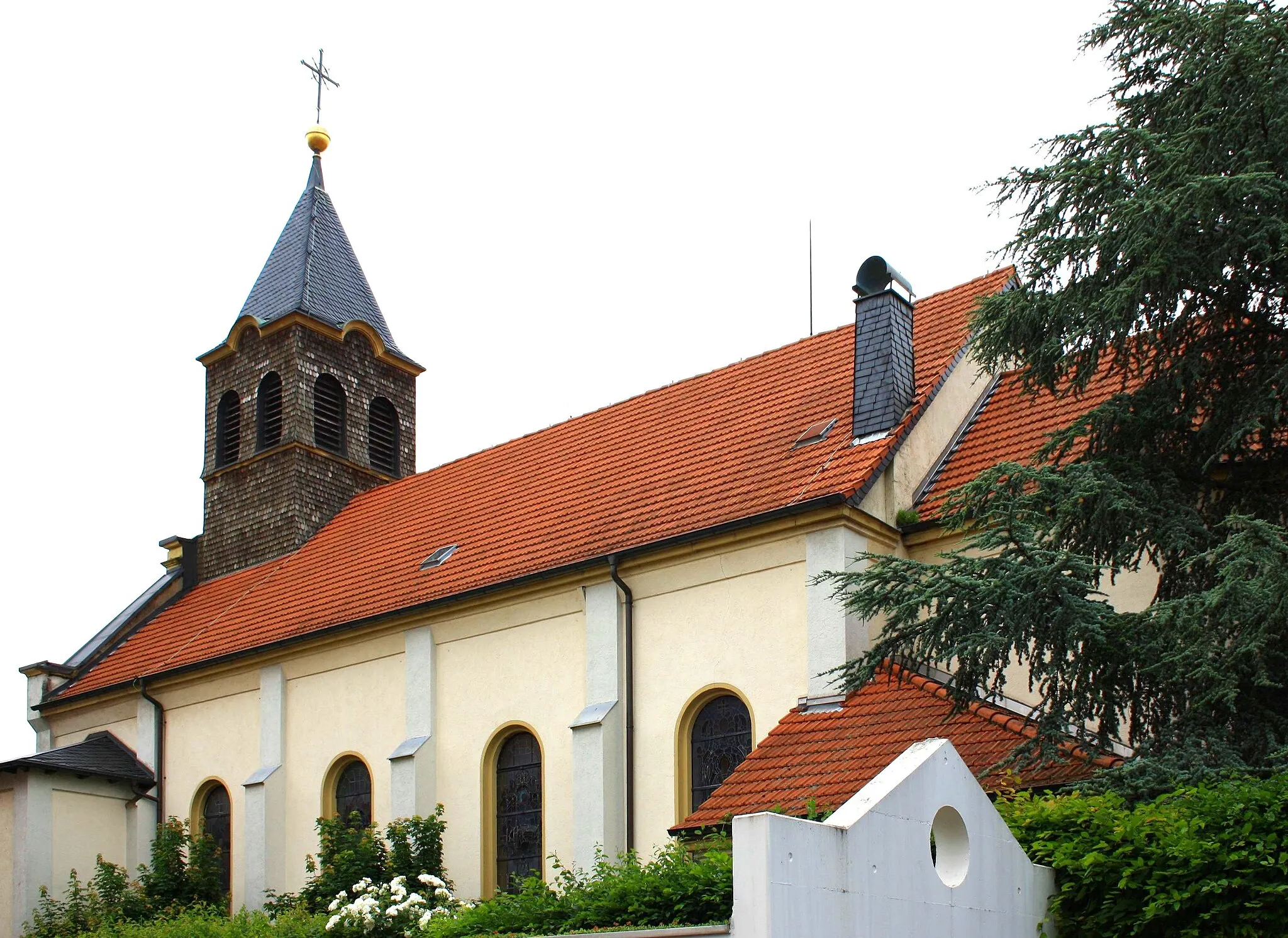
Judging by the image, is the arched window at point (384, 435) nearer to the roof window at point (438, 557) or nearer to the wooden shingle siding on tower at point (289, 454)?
the wooden shingle siding on tower at point (289, 454)

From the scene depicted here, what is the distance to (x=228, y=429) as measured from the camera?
31219 mm

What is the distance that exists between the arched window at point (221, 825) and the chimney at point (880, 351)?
12130 millimetres

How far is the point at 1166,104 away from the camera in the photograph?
48.2ft

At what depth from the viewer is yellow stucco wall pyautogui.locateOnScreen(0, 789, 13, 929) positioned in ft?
80.5

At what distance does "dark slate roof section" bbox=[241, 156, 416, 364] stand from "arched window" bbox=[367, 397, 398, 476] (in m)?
1.13

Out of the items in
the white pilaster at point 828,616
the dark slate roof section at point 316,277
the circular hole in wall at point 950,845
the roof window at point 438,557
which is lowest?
the circular hole in wall at point 950,845

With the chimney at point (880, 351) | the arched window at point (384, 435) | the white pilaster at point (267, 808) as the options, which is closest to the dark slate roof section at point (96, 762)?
the white pilaster at point (267, 808)

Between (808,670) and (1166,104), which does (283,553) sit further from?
(1166,104)

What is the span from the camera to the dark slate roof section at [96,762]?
82.0ft

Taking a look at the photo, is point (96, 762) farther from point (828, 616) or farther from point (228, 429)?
point (828, 616)

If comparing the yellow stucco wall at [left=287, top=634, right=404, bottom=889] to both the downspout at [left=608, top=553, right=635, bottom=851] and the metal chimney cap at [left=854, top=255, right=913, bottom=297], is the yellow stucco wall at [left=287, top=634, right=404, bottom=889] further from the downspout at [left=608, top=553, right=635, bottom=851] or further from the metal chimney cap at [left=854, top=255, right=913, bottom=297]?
the metal chimney cap at [left=854, top=255, right=913, bottom=297]

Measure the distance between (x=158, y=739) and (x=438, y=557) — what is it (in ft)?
20.7

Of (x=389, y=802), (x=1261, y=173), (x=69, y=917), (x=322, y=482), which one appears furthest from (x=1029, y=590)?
(x=322, y=482)

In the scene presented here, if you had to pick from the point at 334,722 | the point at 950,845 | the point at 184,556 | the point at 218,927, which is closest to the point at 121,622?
the point at 184,556
